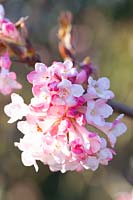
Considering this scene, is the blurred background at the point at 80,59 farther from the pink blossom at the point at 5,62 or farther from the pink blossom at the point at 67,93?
the pink blossom at the point at 67,93

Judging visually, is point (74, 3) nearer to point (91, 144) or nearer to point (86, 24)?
point (86, 24)

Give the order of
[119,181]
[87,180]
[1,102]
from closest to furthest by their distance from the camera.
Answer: [119,181]
[87,180]
[1,102]

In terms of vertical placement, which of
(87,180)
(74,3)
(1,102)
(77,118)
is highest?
(74,3)

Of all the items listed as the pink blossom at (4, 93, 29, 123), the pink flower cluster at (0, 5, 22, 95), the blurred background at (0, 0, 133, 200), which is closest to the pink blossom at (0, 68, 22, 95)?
the pink flower cluster at (0, 5, 22, 95)

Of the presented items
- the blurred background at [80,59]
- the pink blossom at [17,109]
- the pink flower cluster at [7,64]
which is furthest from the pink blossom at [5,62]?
the blurred background at [80,59]

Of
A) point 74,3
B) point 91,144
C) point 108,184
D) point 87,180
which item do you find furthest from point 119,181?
point 91,144

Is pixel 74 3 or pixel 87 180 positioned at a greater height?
pixel 74 3
